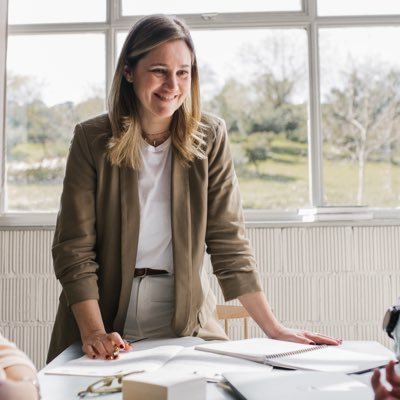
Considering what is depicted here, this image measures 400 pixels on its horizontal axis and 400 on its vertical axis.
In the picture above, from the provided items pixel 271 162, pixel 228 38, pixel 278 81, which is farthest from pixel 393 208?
pixel 228 38

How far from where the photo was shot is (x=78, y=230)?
1.41 meters

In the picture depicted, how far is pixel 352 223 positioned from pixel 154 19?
1.82 metres

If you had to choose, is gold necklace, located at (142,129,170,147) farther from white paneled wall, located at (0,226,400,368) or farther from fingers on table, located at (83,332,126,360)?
white paneled wall, located at (0,226,400,368)

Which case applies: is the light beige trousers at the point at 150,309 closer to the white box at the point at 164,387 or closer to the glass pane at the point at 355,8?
the white box at the point at 164,387

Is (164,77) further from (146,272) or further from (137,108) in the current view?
(146,272)

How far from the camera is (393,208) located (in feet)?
10.3

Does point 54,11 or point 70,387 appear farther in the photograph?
point 54,11

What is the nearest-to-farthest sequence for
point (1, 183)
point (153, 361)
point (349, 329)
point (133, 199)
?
point (153, 361) < point (133, 199) < point (349, 329) < point (1, 183)

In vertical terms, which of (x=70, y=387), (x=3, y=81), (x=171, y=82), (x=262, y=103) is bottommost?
(x=70, y=387)

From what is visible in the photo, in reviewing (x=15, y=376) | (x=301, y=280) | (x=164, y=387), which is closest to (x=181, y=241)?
(x=164, y=387)

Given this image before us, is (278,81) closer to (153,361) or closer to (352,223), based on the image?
(352,223)

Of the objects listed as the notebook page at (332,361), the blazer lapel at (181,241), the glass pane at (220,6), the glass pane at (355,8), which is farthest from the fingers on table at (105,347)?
the glass pane at (355,8)

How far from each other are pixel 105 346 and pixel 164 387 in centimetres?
44

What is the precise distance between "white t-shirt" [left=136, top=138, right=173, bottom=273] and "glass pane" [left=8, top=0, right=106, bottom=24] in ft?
6.49
